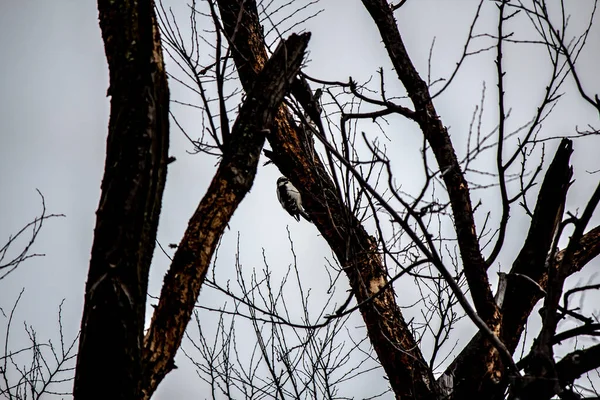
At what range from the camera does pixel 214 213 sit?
2.22m

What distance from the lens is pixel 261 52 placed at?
4.30 metres

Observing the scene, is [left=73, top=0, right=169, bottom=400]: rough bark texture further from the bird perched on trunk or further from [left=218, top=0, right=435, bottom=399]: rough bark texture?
the bird perched on trunk

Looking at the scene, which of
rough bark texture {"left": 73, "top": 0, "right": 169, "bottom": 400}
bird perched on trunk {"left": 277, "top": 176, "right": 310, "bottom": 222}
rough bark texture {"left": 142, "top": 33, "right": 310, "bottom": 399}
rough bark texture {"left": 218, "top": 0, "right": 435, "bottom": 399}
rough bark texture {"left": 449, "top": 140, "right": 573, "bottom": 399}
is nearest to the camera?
rough bark texture {"left": 73, "top": 0, "right": 169, "bottom": 400}

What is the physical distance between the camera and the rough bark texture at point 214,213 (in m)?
2.09

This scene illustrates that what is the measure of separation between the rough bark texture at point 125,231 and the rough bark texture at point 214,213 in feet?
0.51

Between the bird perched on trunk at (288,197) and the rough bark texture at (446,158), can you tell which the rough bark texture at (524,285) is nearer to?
the rough bark texture at (446,158)

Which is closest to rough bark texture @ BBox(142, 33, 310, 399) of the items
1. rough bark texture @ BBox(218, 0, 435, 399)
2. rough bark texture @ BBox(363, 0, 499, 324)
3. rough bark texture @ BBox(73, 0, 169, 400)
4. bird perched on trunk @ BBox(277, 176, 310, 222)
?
rough bark texture @ BBox(73, 0, 169, 400)

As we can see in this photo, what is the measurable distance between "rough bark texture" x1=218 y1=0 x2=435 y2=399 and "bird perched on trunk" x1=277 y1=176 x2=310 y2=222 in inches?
37.1

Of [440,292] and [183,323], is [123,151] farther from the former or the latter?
[440,292]

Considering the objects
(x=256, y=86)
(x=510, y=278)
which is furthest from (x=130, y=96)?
(x=510, y=278)

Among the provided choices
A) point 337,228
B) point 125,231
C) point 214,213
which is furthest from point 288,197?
point 125,231

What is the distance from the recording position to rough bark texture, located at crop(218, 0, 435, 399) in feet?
12.2

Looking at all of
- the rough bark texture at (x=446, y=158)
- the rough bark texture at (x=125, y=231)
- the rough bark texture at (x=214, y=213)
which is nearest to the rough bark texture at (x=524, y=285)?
the rough bark texture at (x=446, y=158)

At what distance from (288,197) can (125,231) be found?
373 cm
